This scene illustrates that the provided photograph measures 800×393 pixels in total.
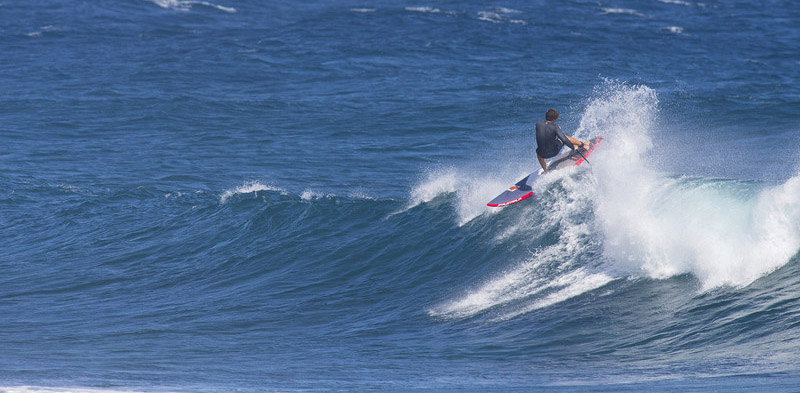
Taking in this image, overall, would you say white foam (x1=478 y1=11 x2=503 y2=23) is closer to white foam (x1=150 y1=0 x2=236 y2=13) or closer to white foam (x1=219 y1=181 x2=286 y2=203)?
white foam (x1=150 y1=0 x2=236 y2=13)

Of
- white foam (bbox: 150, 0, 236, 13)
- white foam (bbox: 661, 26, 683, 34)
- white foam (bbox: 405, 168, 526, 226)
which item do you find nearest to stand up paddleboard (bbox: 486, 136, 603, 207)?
white foam (bbox: 405, 168, 526, 226)

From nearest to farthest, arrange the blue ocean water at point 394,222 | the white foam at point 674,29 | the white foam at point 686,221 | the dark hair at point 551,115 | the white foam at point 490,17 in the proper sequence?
1. the blue ocean water at point 394,222
2. the white foam at point 686,221
3. the dark hair at point 551,115
4. the white foam at point 674,29
5. the white foam at point 490,17

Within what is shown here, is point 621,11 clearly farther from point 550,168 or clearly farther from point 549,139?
point 549,139

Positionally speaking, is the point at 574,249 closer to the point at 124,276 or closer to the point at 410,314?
the point at 410,314

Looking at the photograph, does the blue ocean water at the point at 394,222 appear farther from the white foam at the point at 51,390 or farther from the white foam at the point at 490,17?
the white foam at the point at 490,17

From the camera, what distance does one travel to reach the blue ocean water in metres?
12.1

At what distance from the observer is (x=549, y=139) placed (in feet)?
55.4

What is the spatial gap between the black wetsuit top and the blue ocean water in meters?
0.85

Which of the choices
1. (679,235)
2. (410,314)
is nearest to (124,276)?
(410,314)

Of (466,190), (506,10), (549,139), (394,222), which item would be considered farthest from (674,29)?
(549,139)

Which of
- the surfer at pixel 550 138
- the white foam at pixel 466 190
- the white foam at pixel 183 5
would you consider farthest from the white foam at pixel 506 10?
the surfer at pixel 550 138

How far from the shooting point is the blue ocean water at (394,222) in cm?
1206

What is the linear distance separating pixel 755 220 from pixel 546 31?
1288 inches

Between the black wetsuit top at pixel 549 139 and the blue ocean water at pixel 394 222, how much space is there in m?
0.85
